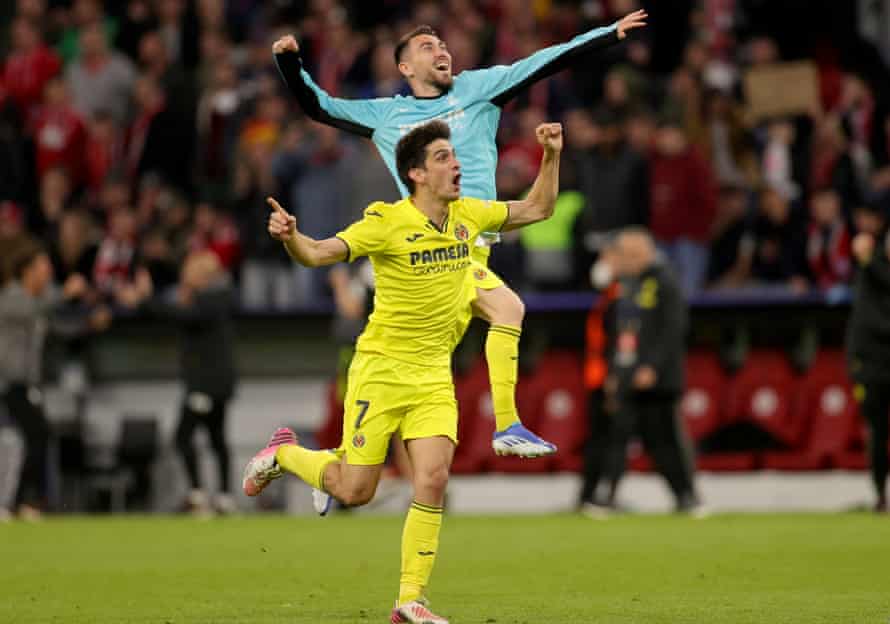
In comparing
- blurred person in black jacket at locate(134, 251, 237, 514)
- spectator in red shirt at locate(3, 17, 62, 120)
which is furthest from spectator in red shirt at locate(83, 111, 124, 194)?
blurred person in black jacket at locate(134, 251, 237, 514)

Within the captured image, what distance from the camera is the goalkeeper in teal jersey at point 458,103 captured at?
1097 cm

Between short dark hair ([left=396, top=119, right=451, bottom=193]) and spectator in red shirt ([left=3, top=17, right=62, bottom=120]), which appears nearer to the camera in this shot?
short dark hair ([left=396, top=119, right=451, bottom=193])

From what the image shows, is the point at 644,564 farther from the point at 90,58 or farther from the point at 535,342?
the point at 90,58

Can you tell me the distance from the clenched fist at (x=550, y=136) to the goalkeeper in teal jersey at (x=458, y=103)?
112cm

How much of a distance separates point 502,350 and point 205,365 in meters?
9.18

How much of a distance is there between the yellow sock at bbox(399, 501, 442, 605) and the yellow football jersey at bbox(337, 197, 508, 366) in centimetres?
82

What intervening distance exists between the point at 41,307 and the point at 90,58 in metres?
5.75

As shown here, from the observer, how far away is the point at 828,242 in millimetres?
20422

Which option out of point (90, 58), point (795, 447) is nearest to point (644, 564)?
point (795, 447)

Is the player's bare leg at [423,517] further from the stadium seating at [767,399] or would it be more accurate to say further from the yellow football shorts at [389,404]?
the stadium seating at [767,399]

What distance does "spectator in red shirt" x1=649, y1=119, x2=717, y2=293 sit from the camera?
2052 centimetres

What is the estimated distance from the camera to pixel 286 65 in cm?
1102

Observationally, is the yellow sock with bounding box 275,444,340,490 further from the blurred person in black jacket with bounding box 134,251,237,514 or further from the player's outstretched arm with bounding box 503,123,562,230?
the blurred person in black jacket with bounding box 134,251,237,514

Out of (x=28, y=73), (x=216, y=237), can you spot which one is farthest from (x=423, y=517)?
(x=28, y=73)
